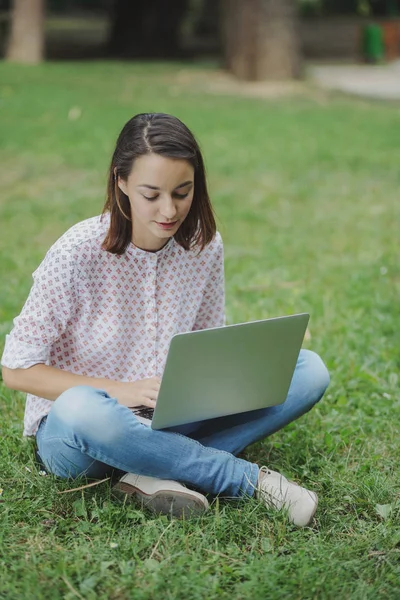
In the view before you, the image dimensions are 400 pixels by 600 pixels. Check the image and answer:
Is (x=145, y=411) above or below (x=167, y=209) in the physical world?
below

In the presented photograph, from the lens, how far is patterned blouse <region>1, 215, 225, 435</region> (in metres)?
2.52

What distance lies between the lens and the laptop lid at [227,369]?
7.57 ft

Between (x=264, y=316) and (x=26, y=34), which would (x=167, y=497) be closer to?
(x=264, y=316)

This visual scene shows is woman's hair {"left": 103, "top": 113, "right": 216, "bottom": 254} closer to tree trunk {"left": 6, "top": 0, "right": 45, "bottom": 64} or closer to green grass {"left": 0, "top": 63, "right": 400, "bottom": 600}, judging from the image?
green grass {"left": 0, "top": 63, "right": 400, "bottom": 600}

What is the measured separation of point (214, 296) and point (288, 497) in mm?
705

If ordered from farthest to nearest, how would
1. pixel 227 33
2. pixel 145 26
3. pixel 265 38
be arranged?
pixel 145 26 → pixel 227 33 → pixel 265 38

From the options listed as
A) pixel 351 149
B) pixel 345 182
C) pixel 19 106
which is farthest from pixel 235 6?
pixel 345 182

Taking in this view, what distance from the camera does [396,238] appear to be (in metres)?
5.53

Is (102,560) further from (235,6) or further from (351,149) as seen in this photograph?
(235,6)

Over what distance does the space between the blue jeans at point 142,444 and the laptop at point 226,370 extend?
0.07m

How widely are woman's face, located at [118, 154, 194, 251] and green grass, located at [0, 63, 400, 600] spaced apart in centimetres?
78

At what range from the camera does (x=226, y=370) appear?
243 centimetres

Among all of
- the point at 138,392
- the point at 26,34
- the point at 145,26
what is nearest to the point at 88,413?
the point at 138,392

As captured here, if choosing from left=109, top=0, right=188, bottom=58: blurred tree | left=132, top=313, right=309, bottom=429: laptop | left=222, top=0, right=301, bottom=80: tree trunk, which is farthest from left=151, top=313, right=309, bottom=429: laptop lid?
left=109, top=0, right=188, bottom=58: blurred tree
